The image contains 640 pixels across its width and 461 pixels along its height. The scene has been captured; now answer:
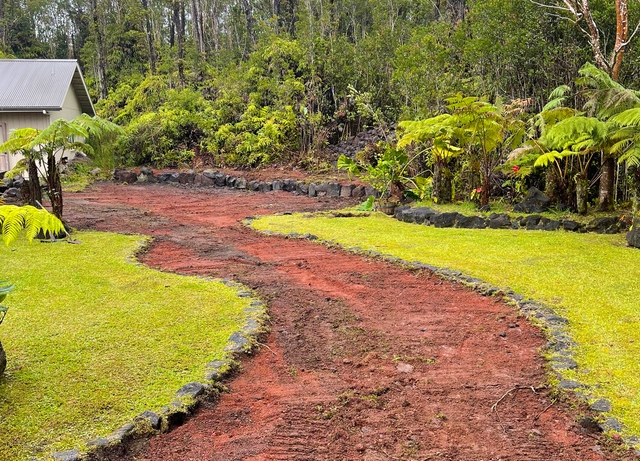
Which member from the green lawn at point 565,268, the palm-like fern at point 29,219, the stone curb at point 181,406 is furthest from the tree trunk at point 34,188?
the palm-like fern at point 29,219

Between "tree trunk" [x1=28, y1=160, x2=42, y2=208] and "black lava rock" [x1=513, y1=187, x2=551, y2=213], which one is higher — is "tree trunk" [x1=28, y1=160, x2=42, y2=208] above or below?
above

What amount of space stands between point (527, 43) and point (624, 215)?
5.07 m

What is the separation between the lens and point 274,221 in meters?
11.9

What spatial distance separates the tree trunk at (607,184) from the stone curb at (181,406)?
7.36 m

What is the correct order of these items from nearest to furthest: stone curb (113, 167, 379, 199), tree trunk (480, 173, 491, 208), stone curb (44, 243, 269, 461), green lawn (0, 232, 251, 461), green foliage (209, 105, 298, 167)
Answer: stone curb (44, 243, 269, 461)
green lawn (0, 232, 251, 461)
tree trunk (480, 173, 491, 208)
stone curb (113, 167, 379, 199)
green foliage (209, 105, 298, 167)

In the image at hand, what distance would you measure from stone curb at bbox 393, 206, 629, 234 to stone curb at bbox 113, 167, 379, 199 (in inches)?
135

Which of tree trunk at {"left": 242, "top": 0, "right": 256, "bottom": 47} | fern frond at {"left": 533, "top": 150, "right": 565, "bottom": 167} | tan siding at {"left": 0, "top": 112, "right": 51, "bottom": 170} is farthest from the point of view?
tree trunk at {"left": 242, "top": 0, "right": 256, "bottom": 47}

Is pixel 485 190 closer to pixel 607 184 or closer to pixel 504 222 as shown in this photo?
pixel 504 222

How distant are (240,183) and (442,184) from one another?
8.87 metres

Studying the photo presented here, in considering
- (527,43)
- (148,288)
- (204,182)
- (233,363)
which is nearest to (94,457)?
(233,363)

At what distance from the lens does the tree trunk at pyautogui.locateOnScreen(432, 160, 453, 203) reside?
12205mm

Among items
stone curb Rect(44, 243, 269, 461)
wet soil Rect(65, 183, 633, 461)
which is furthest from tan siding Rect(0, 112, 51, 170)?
stone curb Rect(44, 243, 269, 461)

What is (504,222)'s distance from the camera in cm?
1025

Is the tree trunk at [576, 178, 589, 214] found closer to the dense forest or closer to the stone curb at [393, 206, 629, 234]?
the dense forest
